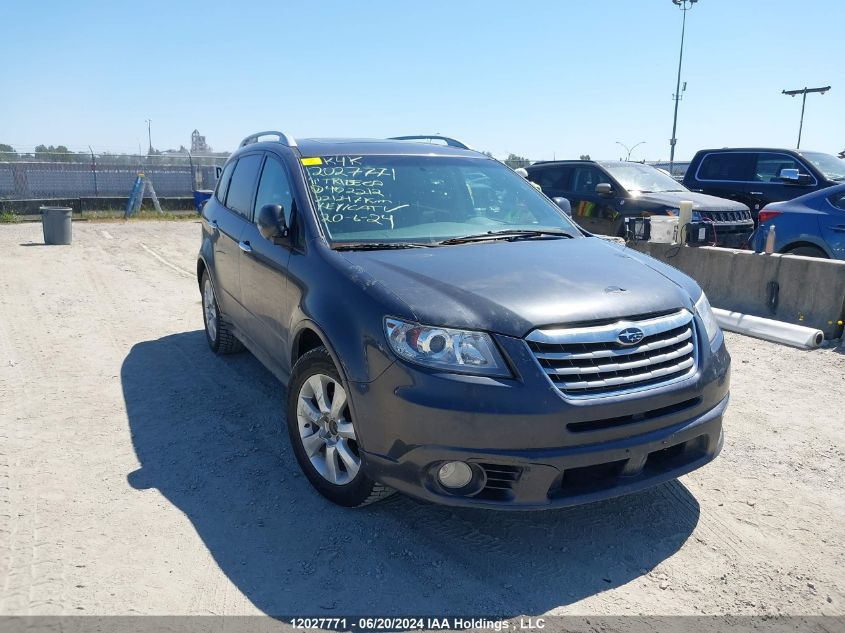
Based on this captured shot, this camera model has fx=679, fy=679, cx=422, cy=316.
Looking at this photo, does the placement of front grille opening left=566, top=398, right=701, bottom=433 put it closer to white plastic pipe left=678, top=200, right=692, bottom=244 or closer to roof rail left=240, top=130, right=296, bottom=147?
roof rail left=240, top=130, right=296, bottom=147

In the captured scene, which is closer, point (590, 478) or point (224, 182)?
point (590, 478)

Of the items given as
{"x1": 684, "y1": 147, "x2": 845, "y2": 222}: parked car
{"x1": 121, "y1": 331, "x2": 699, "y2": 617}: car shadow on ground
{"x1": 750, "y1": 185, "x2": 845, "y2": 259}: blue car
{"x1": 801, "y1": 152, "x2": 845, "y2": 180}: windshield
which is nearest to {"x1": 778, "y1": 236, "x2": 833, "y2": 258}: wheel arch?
{"x1": 750, "y1": 185, "x2": 845, "y2": 259}: blue car

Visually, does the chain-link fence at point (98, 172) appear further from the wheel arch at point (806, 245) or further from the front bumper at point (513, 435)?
the front bumper at point (513, 435)

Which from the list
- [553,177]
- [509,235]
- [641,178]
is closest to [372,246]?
[509,235]

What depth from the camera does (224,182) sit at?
5.94m

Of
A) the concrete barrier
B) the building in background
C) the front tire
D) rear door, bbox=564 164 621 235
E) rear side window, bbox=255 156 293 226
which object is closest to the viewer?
the front tire

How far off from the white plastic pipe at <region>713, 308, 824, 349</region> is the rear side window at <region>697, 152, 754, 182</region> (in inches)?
188

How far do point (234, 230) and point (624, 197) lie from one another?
663 cm

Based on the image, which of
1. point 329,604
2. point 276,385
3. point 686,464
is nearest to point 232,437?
point 276,385

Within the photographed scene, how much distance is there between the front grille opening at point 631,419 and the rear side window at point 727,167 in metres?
9.36

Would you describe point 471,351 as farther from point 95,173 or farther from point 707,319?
point 95,173

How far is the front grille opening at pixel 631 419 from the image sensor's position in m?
2.85

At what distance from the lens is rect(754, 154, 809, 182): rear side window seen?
1055 centimetres

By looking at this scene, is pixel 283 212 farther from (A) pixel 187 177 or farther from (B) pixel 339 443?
(A) pixel 187 177
